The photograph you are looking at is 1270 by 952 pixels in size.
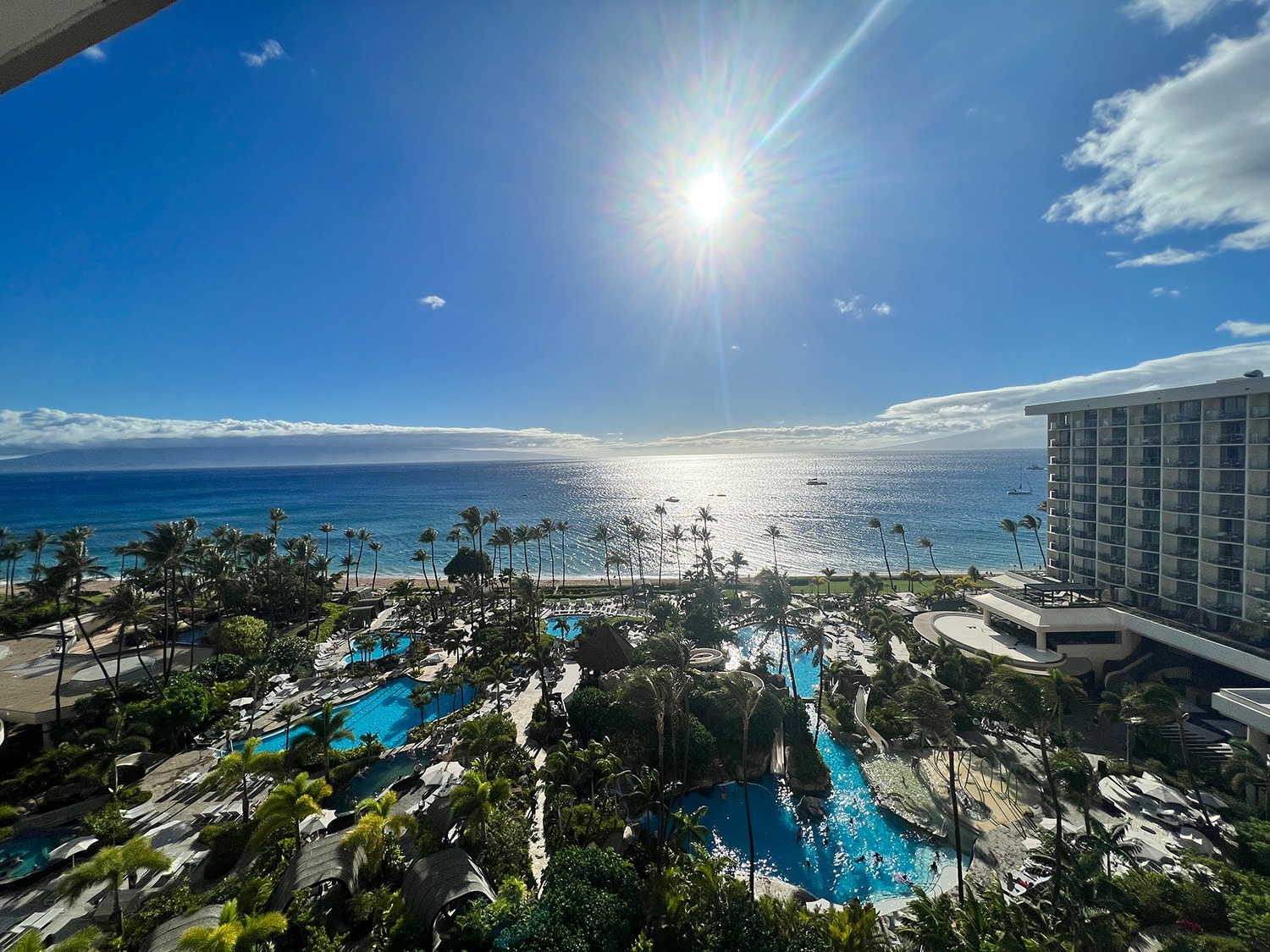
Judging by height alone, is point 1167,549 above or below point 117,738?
above

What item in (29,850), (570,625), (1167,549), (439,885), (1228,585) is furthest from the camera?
(570,625)

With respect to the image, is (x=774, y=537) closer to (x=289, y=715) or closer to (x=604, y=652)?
(x=604, y=652)

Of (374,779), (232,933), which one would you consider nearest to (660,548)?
(374,779)

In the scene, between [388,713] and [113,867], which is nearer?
[113,867]

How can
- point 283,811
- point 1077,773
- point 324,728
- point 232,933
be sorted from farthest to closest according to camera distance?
point 324,728
point 1077,773
point 283,811
point 232,933

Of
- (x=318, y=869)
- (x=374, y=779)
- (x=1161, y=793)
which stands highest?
(x=318, y=869)

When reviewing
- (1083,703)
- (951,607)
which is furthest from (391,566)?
(1083,703)

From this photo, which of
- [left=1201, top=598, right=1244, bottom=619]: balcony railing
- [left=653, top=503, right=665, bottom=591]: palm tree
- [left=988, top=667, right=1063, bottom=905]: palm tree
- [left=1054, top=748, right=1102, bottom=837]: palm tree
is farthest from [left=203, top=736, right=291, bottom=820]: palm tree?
[left=1201, top=598, right=1244, bottom=619]: balcony railing

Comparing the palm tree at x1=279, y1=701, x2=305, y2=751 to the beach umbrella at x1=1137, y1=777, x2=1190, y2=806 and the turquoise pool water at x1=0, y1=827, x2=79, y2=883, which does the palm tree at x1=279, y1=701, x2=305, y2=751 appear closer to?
the turquoise pool water at x1=0, y1=827, x2=79, y2=883
